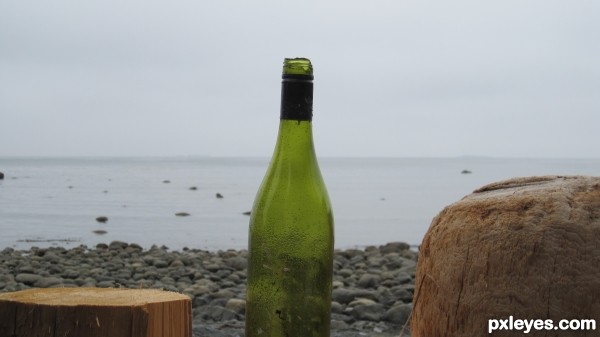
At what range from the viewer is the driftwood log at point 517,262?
7.34 feet

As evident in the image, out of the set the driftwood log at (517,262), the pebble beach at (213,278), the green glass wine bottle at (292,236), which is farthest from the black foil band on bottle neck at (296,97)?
the pebble beach at (213,278)

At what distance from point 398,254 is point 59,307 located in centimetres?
1037

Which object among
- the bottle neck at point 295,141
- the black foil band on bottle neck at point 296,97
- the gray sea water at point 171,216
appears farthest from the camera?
the gray sea water at point 171,216

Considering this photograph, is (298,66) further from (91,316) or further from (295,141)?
(91,316)

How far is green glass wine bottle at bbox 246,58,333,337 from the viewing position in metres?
2.23

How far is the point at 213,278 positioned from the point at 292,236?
7.69m

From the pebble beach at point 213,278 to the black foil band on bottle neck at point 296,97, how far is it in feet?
13.7

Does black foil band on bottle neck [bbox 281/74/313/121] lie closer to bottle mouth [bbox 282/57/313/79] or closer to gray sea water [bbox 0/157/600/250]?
bottle mouth [bbox 282/57/313/79]

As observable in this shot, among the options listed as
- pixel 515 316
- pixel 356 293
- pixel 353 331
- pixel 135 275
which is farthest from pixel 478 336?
pixel 135 275

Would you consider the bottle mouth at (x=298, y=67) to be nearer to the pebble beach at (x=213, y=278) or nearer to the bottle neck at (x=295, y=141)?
the bottle neck at (x=295, y=141)

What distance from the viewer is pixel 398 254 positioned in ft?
40.5

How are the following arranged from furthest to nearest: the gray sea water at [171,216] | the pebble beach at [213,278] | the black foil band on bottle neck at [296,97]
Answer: the gray sea water at [171,216]
the pebble beach at [213,278]
the black foil band on bottle neck at [296,97]

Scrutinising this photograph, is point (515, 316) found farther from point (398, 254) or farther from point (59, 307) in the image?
point (398, 254)

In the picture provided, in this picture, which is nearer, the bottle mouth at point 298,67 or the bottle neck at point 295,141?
the bottle mouth at point 298,67
